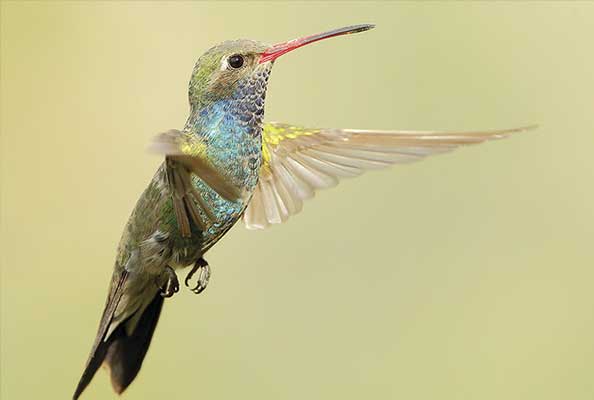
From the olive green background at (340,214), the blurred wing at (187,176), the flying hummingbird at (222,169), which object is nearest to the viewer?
the blurred wing at (187,176)

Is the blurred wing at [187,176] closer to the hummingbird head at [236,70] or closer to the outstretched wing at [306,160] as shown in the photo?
the hummingbird head at [236,70]

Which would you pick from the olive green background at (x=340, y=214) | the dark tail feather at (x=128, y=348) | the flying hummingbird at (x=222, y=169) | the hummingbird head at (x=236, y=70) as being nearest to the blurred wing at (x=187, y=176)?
the flying hummingbird at (x=222, y=169)

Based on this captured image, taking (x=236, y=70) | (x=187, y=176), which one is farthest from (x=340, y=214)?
(x=187, y=176)

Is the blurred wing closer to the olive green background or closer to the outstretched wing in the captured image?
the outstretched wing

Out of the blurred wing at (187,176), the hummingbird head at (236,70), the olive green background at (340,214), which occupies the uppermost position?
the hummingbird head at (236,70)

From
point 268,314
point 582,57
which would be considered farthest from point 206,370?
→ point 582,57

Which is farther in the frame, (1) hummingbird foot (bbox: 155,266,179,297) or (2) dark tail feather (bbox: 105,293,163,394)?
(2) dark tail feather (bbox: 105,293,163,394)

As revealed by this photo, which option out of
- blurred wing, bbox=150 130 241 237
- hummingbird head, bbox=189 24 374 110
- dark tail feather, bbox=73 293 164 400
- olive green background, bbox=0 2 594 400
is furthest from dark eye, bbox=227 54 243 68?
olive green background, bbox=0 2 594 400
